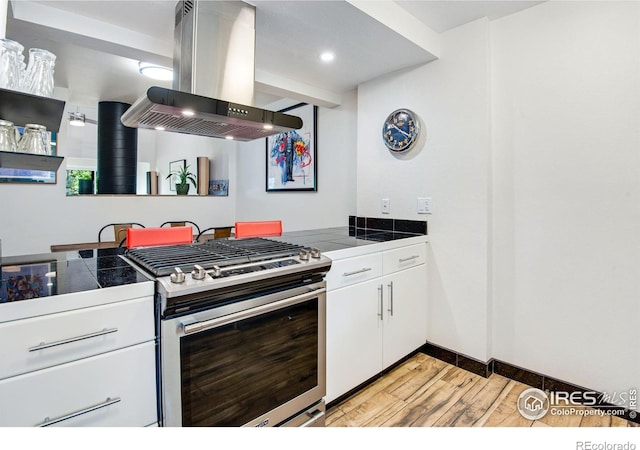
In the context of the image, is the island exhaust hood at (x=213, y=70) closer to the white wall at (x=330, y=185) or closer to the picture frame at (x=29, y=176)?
the white wall at (x=330, y=185)

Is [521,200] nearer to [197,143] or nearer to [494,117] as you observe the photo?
[494,117]

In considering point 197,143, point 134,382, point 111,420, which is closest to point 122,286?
point 134,382

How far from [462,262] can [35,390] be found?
7.47 feet

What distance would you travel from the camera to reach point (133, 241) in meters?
1.94

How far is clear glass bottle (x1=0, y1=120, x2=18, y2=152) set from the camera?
114 centimetres

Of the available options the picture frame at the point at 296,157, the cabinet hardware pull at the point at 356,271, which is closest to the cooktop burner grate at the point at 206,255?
the cabinet hardware pull at the point at 356,271

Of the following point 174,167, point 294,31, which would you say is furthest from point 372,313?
point 174,167

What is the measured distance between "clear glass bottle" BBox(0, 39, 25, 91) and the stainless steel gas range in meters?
0.77

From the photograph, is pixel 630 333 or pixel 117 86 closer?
pixel 630 333

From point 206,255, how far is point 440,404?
5.07 ft

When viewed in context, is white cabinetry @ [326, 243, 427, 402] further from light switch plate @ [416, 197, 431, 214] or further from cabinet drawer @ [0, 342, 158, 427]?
cabinet drawer @ [0, 342, 158, 427]

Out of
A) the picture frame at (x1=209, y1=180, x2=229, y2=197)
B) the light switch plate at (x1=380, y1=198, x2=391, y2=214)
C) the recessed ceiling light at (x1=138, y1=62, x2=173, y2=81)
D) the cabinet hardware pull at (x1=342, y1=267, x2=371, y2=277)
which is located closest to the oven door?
the cabinet hardware pull at (x1=342, y1=267, x2=371, y2=277)

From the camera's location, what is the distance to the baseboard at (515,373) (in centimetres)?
179

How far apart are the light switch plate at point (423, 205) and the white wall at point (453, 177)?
0.14ft
